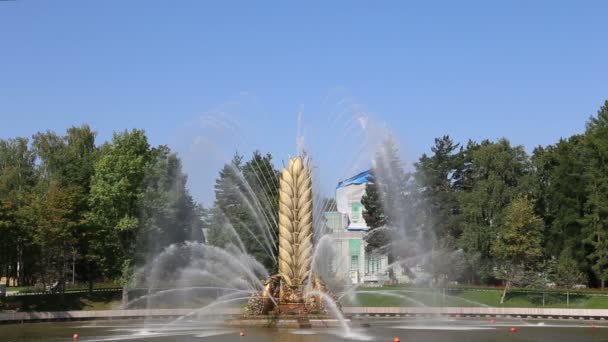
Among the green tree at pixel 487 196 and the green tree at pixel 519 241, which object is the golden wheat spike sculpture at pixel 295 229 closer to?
the green tree at pixel 519 241

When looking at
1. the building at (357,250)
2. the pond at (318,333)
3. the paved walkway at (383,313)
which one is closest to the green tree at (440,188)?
the building at (357,250)

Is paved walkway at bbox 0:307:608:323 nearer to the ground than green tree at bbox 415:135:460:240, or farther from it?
nearer to the ground

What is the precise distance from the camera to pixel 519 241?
7219 cm

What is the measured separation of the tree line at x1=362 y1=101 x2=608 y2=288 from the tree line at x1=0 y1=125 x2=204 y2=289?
18.8 meters

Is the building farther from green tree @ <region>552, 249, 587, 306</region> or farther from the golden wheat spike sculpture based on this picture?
the golden wheat spike sculpture

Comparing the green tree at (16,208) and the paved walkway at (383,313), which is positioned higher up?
the green tree at (16,208)

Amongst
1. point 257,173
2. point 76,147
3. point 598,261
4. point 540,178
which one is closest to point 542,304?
point 598,261

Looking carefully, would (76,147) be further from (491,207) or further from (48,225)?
(491,207)

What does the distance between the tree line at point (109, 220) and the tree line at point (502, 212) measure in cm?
1883

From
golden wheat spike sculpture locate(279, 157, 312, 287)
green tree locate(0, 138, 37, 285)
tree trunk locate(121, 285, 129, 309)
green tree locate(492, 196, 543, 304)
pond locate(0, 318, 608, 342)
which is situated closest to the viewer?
pond locate(0, 318, 608, 342)

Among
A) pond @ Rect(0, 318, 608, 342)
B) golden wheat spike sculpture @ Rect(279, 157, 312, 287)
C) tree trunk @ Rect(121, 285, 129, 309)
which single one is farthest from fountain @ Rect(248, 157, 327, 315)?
tree trunk @ Rect(121, 285, 129, 309)

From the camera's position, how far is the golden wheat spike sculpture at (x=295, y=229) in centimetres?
3891

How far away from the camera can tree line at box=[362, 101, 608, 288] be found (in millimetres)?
72750

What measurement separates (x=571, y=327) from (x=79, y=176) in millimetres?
54091
